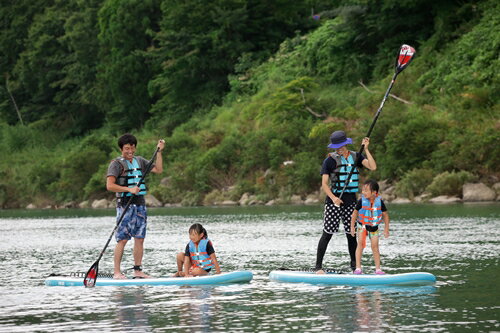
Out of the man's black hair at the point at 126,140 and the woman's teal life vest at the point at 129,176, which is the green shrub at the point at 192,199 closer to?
the woman's teal life vest at the point at 129,176

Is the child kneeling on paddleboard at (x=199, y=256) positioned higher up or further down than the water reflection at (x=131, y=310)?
higher up

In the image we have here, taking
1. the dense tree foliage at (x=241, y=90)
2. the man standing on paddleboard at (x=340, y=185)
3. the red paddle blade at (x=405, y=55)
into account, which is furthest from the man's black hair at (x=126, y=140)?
the dense tree foliage at (x=241, y=90)

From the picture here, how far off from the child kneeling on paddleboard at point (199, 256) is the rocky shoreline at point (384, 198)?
24.7m

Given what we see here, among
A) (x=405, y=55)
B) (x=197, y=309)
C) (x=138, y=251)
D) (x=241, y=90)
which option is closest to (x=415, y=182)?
(x=241, y=90)

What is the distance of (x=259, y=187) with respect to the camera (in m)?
48.4

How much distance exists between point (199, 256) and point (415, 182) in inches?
1070

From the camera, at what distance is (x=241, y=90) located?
205 feet

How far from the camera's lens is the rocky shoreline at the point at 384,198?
37562 mm

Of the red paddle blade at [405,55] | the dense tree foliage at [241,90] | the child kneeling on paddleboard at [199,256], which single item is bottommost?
the child kneeling on paddleboard at [199,256]

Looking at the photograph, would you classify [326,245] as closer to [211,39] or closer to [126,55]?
[211,39]

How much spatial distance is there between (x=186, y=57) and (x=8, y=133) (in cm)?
2113

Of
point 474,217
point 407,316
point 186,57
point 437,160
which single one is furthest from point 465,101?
point 407,316

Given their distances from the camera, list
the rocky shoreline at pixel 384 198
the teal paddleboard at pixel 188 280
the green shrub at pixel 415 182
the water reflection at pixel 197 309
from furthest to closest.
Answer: the green shrub at pixel 415 182 < the rocky shoreline at pixel 384 198 < the teal paddleboard at pixel 188 280 < the water reflection at pixel 197 309

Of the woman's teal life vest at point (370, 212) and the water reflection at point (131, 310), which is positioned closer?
the water reflection at point (131, 310)
